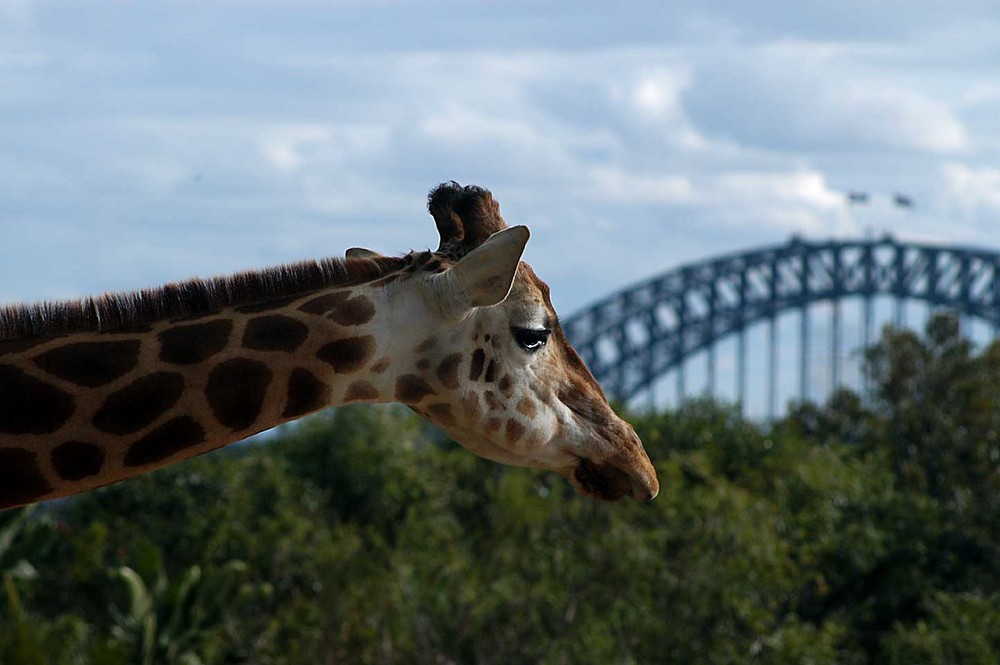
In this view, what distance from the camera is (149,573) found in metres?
18.6

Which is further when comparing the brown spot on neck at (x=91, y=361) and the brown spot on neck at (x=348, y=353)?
the brown spot on neck at (x=348, y=353)

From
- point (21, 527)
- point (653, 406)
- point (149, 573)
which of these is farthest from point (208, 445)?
point (653, 406)

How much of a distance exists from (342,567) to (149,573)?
25.1 ft

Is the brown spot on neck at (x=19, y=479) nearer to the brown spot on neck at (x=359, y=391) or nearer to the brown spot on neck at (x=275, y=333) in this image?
the brown spot on neck at (x=275, y=333)

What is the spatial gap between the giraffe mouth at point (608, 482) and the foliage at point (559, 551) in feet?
35.9

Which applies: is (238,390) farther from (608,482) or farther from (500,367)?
(608,482)

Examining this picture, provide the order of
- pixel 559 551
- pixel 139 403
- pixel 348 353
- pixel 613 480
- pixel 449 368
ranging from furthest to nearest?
pixel 559 551, pixel 613 480, pixel 449 368, pixel 348 353, pixel 139 403

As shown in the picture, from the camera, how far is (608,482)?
4.46m

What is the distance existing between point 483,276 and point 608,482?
885 millimetres

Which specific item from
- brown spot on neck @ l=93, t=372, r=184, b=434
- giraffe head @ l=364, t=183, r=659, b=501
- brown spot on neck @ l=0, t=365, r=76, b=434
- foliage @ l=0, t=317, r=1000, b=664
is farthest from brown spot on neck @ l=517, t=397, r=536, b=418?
foliage @ l=0, t=317, r=1000, b=664

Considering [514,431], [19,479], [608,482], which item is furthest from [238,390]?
[608,482]

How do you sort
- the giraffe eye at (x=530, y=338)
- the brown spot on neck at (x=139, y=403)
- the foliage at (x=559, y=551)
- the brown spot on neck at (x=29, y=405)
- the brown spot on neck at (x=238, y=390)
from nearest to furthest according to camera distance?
the brown spot on neck at (x=29, y=405), the brown spot on neck at (x=139, y=403), the brown spot on neck at (x=238, y=390), the giraffe eye at (x=530, y=338), the foliage at (x=559, y=551)

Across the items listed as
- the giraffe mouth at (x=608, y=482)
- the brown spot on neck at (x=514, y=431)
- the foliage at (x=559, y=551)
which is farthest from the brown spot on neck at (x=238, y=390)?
the foliage at (x=559, y=551)

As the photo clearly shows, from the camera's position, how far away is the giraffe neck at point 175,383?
12.2 ft
